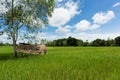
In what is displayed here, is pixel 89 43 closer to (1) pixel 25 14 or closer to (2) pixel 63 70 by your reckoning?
(1) pixel 25 14

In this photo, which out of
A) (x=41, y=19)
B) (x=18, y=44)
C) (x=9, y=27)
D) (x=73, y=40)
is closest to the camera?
(x=9, y=27)

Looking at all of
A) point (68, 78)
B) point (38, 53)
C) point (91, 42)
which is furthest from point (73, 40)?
point (68, 78)

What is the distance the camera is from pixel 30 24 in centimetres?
2777

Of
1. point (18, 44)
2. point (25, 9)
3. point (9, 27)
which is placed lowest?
point (18, 44)

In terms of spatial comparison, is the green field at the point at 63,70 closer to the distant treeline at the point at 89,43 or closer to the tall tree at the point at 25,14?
the tall tree at the point at 25,14

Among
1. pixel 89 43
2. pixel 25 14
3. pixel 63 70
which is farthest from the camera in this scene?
pixel 89 43

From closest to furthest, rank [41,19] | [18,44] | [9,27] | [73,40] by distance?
[9,27] → [41,19] → [18,44] → [73,40]

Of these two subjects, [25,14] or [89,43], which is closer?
[25,14]

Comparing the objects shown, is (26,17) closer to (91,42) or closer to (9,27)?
(9,27)

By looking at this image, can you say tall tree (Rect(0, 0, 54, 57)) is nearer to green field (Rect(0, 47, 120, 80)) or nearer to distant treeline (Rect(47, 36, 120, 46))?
green field (Rect(0, 47, 120, 80))

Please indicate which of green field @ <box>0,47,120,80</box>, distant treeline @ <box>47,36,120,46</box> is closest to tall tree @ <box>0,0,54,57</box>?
green field @ <box>0,47,120,80</box>

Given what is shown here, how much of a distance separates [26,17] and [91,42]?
121390 millimetres

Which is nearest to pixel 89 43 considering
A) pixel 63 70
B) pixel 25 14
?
pixel 25 14

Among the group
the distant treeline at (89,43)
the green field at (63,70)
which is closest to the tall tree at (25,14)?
the green field at (63,70)
